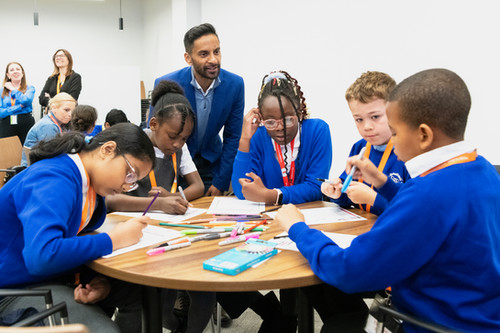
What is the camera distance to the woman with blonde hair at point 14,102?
6477 mm

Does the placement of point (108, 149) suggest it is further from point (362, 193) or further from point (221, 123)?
point (221, 123)

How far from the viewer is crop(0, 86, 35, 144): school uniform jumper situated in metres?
6.47

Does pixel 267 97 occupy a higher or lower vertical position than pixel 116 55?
lower

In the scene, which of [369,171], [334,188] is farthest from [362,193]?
[334,188]

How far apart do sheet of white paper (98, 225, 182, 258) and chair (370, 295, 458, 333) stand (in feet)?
2.41

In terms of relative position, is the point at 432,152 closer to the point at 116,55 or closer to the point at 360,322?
the point at 360,322

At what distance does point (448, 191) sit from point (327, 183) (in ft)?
2.67

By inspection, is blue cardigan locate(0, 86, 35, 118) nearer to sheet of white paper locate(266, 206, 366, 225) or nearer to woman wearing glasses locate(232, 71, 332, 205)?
woman wearing glasses locate(232, 71, 332, 205)

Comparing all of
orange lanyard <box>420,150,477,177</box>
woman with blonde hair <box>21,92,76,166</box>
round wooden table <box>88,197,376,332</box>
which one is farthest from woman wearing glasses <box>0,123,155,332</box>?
woman with blonde hair <box>21,92,76,166</box>

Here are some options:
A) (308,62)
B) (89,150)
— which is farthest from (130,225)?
(308,62)

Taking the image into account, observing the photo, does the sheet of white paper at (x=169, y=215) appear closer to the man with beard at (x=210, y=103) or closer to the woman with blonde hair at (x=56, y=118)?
the man with beard at (x=210, y=103)

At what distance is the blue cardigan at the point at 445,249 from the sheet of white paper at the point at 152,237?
697 millimetres

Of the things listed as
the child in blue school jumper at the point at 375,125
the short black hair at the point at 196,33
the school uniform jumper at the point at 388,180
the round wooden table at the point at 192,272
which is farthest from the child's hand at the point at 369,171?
the short black hair at the point at 196,33

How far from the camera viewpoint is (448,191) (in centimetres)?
100
